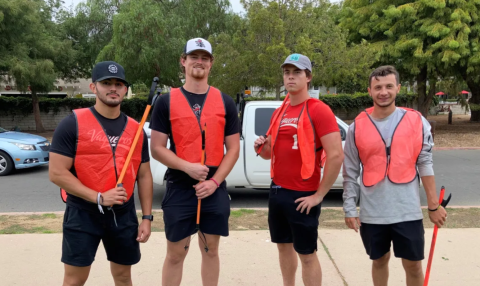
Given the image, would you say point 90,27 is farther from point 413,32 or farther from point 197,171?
point 197,171

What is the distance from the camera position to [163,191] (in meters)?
7.65

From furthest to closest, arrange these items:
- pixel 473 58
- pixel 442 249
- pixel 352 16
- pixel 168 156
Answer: pixel 352 16, pixel 473 58, pixel 442 249, pixel 168 156

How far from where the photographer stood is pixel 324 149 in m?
2.79

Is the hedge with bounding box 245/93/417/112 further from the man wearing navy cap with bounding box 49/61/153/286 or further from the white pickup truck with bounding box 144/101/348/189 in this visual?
the man wearing navy cap with bounding box 49/61/153/286

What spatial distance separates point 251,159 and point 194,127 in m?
3.75

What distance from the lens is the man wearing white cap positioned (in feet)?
9.18

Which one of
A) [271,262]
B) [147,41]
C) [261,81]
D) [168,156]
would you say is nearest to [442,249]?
[271,262]

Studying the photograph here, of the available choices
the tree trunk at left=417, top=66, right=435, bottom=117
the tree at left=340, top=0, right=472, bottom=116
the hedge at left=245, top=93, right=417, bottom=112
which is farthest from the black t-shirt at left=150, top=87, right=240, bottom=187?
the hedge at left=245, top=93, right=417, bottom=112

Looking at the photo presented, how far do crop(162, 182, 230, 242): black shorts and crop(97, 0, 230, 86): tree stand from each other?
1497cm

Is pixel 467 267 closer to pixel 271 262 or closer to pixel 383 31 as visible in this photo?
pixel 271 262

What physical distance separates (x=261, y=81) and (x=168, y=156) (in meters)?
11.2

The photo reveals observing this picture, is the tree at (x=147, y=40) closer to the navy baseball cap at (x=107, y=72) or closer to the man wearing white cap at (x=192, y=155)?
the man wearing white cap at (x=192, y=155)

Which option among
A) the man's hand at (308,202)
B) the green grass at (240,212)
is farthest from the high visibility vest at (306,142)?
the green grass at (240,212)

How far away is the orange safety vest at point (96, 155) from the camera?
246cm
